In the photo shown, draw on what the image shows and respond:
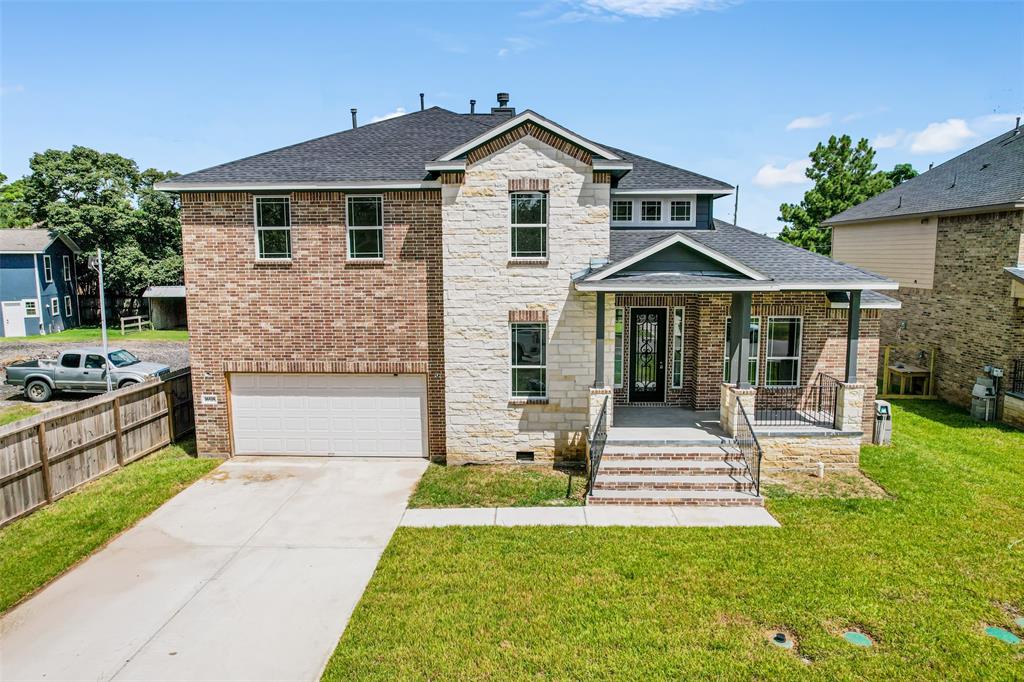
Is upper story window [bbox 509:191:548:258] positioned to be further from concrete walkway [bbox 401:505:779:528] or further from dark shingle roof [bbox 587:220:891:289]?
concrete walkway [bbox 401:505:779:528]

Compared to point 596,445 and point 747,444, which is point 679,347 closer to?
point 747,444

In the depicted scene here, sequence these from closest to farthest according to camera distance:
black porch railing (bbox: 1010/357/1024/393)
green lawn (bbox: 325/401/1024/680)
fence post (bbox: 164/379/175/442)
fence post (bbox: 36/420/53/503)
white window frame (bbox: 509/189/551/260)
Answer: green lawn (bbox: 325/401/1024/680), fence post (bbox: 36/420/53/503), white window frame (bbox: 509/189/551/260), fence post (bbox: 164/379/175/442), black porch railing (bbox: 1010/357/1024/393)

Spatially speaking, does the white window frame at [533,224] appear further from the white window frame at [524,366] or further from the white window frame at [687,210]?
the white window frame at [687,210]


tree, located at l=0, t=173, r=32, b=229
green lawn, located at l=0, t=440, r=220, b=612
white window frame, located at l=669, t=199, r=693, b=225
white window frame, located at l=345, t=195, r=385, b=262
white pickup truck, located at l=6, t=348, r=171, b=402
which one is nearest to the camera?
green lawn, located at l=0, t=440, r=220, b=612

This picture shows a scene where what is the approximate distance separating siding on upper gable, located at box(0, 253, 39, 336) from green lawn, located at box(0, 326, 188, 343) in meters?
1.76

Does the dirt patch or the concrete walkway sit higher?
the dirt patch

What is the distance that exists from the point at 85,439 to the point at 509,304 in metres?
8.94

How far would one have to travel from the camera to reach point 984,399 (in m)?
17.5

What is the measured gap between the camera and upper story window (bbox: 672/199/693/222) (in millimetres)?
16203

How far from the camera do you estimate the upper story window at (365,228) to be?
1382 cm

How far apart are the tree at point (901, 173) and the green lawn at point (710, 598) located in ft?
125

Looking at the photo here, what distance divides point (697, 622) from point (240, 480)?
967 centimetres

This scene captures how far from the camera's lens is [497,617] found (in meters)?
7.93

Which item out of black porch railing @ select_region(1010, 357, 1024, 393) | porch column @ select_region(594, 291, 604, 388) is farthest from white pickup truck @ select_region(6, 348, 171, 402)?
black porch railing @ select_region(1010, 357, 1024, 393)
